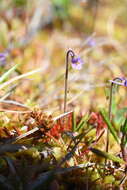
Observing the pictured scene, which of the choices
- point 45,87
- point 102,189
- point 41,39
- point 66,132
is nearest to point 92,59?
point 41,39

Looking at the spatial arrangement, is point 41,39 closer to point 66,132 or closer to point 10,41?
point 10,41

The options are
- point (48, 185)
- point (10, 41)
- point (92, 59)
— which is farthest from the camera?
point (92, 59)

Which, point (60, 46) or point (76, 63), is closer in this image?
point (76, 63)

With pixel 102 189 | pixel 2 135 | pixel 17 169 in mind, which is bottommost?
pixel 102 189

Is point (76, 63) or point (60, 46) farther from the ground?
point (60, 46)

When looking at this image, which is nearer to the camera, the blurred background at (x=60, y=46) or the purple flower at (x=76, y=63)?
the purple flower at (x=76, y=63)

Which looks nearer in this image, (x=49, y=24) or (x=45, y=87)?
(x=45, y=87)

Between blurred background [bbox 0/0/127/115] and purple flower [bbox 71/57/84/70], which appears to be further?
blurred background [bbox 0/0/127/115]

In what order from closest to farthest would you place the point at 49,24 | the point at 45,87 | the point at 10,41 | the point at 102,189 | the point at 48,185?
1. the point at 48,185
2. the point at 102,189
3. the point at 45,87
4. the point at 10,41
5. the point at 49,24
